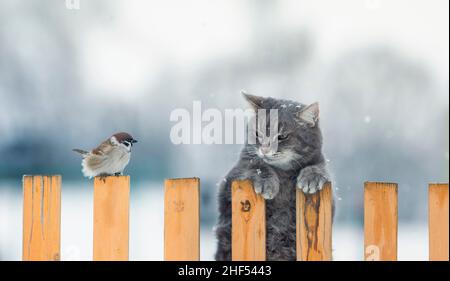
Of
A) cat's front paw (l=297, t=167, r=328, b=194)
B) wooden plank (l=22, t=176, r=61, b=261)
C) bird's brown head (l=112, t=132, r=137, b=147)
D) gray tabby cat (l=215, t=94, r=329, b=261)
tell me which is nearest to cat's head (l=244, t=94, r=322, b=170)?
gray tabby cat (l=215, t=94, r=329, b=261)

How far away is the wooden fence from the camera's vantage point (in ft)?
6.85

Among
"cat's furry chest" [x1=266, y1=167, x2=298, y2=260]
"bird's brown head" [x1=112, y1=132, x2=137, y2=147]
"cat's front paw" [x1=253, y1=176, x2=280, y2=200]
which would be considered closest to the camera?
"cat's front paw" [x1=253, y1=176, x2=280, y2=200]

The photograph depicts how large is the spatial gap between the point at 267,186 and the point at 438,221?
683mm

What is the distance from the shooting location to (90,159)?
8.89 feet

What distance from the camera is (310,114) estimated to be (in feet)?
9.00

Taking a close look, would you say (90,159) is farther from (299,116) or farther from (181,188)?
(299,116)

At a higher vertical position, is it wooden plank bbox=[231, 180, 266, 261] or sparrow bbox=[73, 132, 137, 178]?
sparrow bbox=[73, 132, 137, 178]

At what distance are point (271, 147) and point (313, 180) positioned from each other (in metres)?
0.39

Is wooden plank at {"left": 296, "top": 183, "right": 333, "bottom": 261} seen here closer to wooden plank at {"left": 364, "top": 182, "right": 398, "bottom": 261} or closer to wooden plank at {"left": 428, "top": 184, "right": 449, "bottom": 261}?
wooden plank at {"left": 364, "top": 182, "right": 398, "bottom": 261}

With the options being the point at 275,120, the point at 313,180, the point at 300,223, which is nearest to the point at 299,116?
the point at 275,120

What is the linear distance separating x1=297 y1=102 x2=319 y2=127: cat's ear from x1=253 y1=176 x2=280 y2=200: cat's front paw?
0.42 m

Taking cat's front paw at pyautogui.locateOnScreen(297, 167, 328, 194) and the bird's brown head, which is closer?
cat's front paw at pyautogui.locateOnScreen(297, 167, 328, 194)
